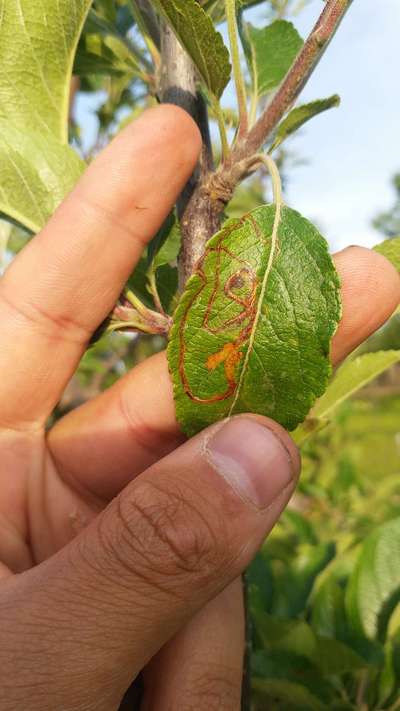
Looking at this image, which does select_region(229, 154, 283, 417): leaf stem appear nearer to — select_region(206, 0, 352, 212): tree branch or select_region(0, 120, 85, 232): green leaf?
select_region(206, 0, 352, 212): tree branch

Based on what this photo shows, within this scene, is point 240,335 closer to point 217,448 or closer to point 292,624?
point 217,448

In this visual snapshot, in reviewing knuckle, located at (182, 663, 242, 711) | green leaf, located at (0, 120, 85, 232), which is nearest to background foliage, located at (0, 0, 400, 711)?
green leaf, located at (0, 120, 85, 232)

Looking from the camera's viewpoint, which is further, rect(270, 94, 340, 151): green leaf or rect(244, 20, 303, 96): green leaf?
rect(244, 20, 303, 96): green leaf

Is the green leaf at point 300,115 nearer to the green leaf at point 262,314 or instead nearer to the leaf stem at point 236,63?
the leaf stem at point 236,63

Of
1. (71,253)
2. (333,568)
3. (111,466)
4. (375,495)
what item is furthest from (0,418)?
(375,495)

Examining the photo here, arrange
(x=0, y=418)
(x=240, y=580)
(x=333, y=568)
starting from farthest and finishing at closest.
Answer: (x=333, y=568)
(x=0, y=418)
(x=240, y=580)

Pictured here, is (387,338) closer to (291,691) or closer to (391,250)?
(391,250)

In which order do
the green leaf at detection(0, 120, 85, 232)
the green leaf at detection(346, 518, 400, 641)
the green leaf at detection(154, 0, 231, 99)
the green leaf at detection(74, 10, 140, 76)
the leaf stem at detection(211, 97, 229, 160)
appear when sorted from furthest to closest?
the green leaf at detection(346, 518, 400, 641)
the green leaf at detection(74, 10, 140, 76)
the green leaf at detection(0, 120, 85, 232)
the leaf stem at detection(211, 97, 229, 160)
the green leaf at detection(154, 0, 231, 99)
